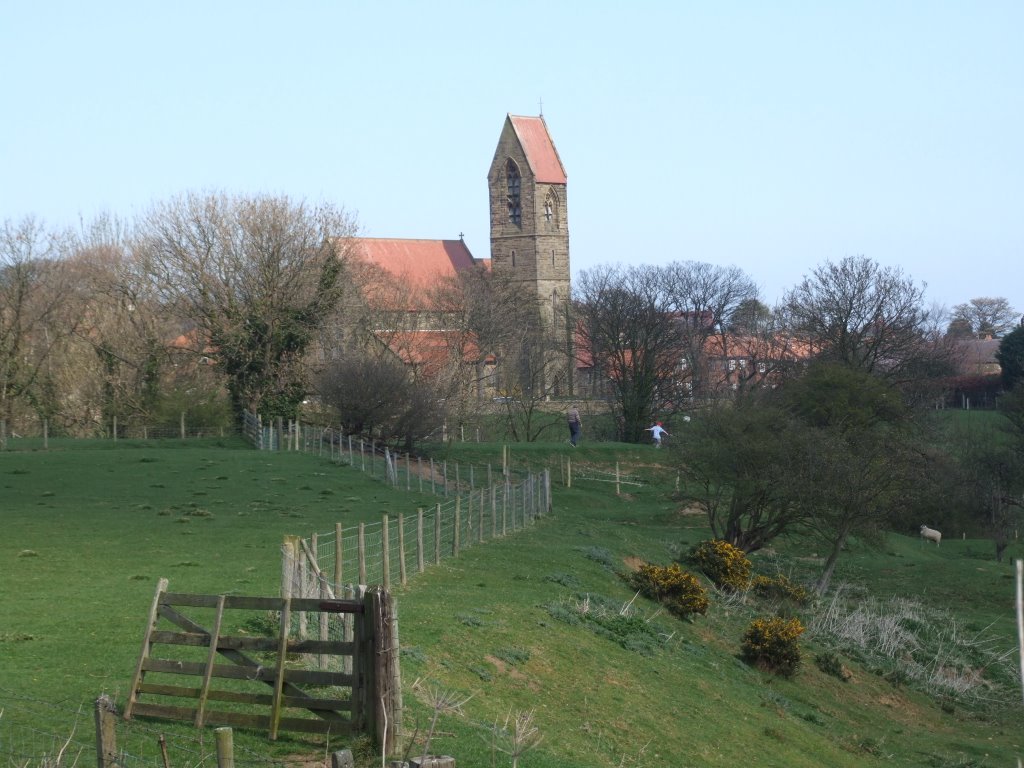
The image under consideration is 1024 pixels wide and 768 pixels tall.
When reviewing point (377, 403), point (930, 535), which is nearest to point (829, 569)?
point (930, 535)

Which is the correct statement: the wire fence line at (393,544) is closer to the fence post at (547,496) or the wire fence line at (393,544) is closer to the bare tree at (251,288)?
the fence post at (547,496)

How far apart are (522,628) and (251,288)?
4247 centimetres

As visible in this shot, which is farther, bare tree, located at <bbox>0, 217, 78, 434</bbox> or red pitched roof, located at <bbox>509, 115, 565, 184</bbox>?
red pitched roof, located at <bbox>509, 115, 565, 184</bbox>

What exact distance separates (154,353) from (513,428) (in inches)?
909

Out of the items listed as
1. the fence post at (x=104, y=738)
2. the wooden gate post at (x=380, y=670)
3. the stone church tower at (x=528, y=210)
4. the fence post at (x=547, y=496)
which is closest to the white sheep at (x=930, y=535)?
the fence post at (x=547, y=496)

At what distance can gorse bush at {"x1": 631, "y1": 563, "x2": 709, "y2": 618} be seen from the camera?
26.4 m

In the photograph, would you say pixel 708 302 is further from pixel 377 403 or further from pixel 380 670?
pixel 380 670

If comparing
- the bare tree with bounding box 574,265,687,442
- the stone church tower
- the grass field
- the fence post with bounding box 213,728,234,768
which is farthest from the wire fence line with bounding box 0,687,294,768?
the stone church tower

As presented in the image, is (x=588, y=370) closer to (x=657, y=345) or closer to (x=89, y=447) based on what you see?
(x=657, y=345)

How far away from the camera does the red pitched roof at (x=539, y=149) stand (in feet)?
406

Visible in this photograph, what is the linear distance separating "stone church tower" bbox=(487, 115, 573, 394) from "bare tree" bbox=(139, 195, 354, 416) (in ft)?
200

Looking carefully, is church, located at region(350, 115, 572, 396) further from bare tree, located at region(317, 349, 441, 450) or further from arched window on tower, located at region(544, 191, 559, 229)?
bare tree, located at region(317, 349, 441, 450)

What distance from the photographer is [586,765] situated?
1332 cm

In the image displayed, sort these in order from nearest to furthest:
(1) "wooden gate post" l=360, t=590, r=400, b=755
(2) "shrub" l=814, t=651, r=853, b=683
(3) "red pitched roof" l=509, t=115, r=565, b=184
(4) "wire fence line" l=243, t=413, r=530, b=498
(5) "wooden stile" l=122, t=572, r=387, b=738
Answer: (1) "wooden gate post" l=360, t=590, r=400, b=755 → (5) "wooden stile" l=122, t=572, r=387, b=738 → (2) "shrub" l=814, t=651, r=853, b=683 → (4) "wire fence line" l=243, t=413, r=530, b=498 → (3) "red pitched roof" l=509, t=115, r=565, b=184
